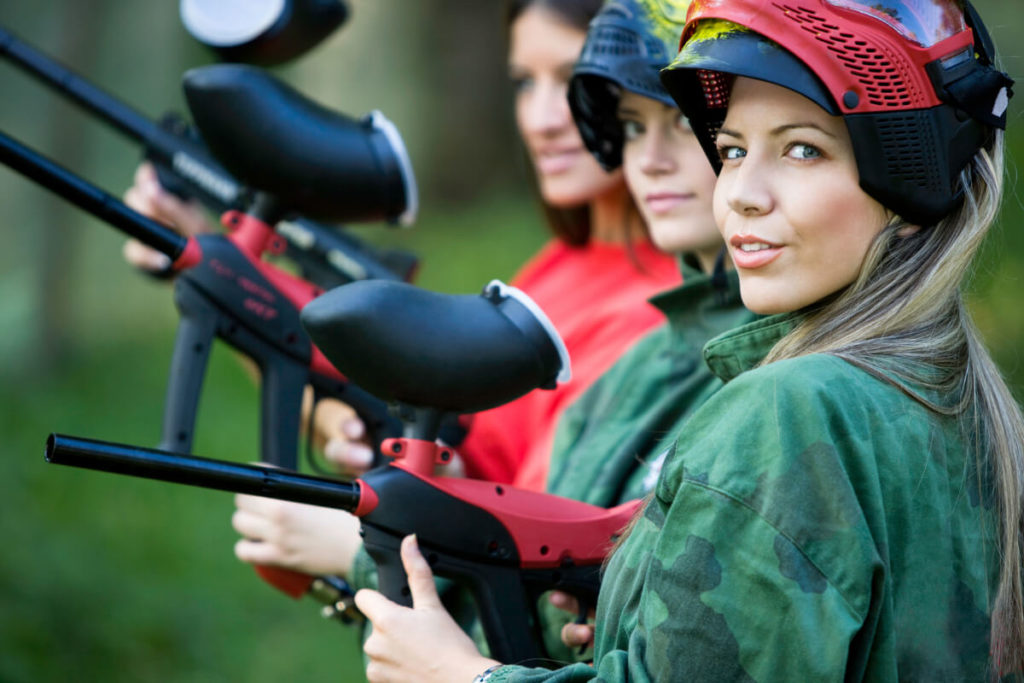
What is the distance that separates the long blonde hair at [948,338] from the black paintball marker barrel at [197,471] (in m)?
0.63

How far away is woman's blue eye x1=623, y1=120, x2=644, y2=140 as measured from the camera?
232cm

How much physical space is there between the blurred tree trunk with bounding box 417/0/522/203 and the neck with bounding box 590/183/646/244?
13.1 ft

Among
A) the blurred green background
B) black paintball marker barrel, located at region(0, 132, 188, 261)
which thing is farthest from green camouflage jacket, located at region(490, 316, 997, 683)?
the blurred green background

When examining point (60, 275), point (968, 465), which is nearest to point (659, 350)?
point (968, 465)

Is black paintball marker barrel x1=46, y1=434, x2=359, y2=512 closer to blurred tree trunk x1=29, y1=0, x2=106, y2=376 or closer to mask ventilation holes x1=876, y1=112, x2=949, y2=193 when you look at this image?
mask ventilation holes x1=876, y1=112, x2=949, y2=193

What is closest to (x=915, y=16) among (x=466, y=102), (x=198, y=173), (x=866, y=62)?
(x=866, y=62)

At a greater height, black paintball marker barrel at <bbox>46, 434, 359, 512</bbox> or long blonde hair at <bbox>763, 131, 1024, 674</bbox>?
long blonde hair at <bbox>763, 131, 1024, 674</bbox>

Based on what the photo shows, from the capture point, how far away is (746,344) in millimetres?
1586

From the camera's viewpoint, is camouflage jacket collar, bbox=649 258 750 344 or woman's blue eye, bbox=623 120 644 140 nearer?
camouflage jacket collar, bbox=649 258 750 344

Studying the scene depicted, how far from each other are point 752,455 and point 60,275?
5728 mm

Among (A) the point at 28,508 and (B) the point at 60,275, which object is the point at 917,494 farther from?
(B) the point at 60,275

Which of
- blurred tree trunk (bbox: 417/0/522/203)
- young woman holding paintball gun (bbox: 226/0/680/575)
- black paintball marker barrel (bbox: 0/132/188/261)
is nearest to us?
black paintball marker barrel (bbox: 0/132/188/261)

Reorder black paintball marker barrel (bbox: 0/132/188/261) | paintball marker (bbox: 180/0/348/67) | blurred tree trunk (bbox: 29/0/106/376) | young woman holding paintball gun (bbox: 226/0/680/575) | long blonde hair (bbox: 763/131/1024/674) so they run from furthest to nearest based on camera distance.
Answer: blurred tree trunk (bbox: 29/0/106/376), paintball marker (bbox: 180/0/348/67), young woman holding paintball gun (bbox: 226/0/680/575), black paintball marker barrel (bbox: 0/132/188/261), long blonde hair (bbox: 763/131/1024/674)

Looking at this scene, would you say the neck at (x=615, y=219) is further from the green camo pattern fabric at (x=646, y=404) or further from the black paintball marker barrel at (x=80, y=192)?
the black paintball marker barrel at (x=80, y=192)
